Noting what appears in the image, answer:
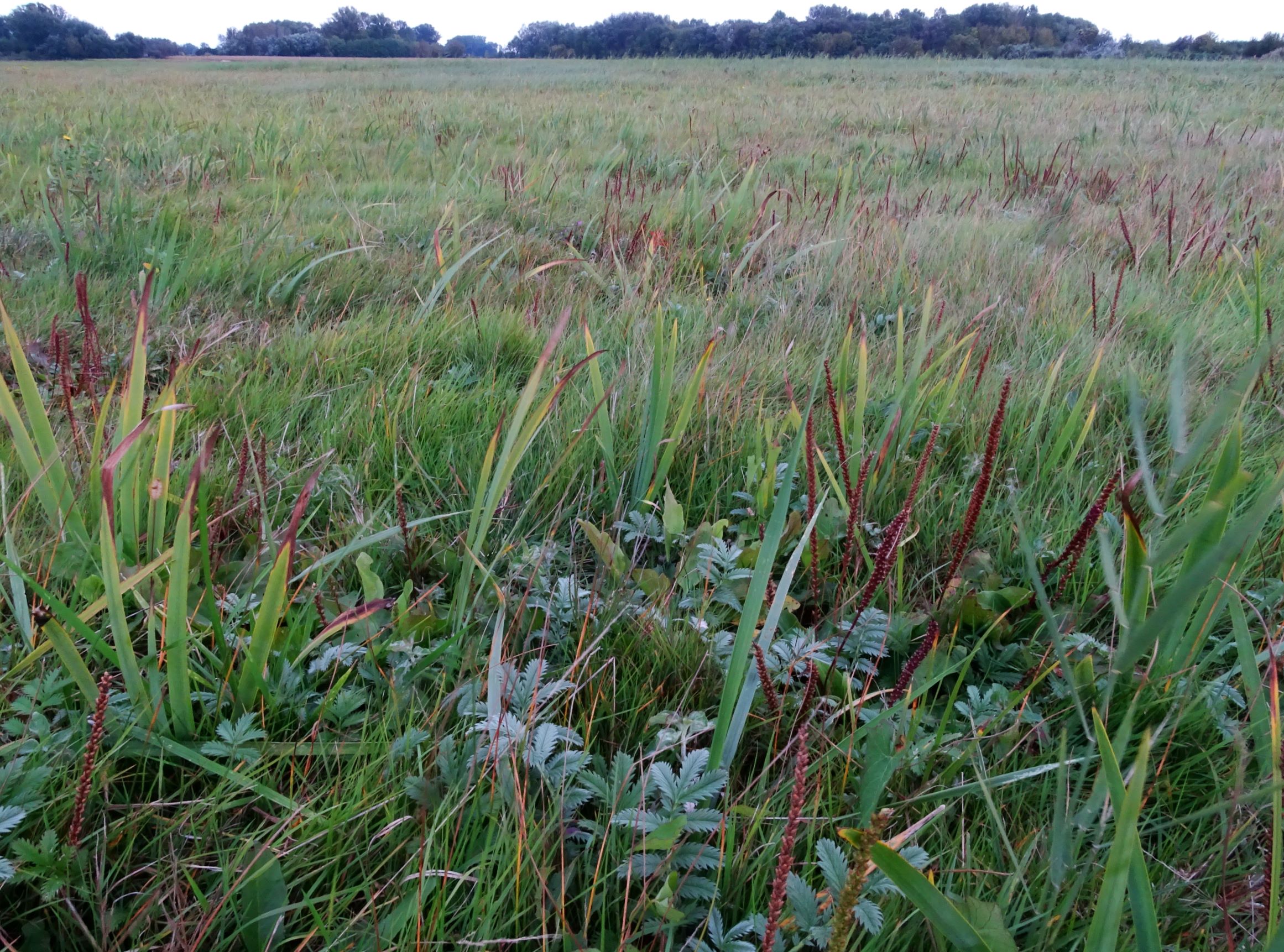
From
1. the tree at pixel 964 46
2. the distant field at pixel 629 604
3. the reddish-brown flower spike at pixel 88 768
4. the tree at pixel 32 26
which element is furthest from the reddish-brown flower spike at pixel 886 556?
the tree at pixel 32 26

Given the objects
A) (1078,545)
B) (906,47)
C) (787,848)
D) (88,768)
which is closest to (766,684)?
(787,848)

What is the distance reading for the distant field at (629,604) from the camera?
721 mm

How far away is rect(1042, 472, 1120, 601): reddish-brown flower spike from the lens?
3.11 feet

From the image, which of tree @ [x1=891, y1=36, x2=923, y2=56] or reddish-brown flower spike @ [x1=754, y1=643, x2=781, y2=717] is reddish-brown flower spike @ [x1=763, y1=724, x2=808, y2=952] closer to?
reddish-brown flower spike @ [x1=754, y1=643, x2=781, y2=717]

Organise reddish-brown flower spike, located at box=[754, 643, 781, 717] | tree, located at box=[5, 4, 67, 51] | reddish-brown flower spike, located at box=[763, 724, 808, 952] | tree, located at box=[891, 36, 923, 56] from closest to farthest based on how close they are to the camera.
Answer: reddish-brown flower spike, located at box=[763, 724, 808, 952] < reddish-brown flower spike, located at box=[754, 643, 781, 717] < tree, located at box=[891, 36, 923, 56] < tree, located at box=[5, 4, 67, 51]

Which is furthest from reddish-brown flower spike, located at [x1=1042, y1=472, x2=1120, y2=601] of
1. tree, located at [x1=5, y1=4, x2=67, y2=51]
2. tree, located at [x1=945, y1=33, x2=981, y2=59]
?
tree, located at [x1=5, y1=4, x2=67, y2=51]

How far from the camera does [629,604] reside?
1.11 m

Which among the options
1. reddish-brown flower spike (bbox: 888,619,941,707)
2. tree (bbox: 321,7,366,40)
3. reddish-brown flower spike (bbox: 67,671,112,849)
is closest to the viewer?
reddish-brown flower spike (bbox: 67,671,112,849)

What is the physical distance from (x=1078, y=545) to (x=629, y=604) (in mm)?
660

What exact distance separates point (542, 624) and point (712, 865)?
46 centimetres

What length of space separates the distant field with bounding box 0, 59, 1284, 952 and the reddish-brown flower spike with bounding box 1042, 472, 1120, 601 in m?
0.01

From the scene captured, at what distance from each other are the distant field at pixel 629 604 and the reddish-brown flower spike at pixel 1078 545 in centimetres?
1

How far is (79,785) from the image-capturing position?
684 millimetres

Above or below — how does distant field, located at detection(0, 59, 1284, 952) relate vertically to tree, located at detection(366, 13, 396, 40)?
below
